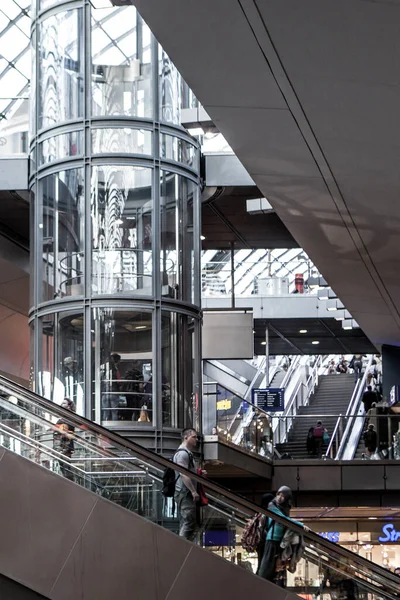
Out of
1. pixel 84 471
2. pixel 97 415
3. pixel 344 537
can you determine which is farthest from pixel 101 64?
pixel 344 537

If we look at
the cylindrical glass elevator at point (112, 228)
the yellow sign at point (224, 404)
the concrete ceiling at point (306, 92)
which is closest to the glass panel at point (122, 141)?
the cylindrical glass elevator at point (112, 228)

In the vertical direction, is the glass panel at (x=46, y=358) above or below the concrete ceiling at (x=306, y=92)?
below

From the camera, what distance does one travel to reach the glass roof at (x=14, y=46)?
3619cm

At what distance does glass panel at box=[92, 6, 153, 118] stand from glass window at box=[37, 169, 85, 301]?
165 cm

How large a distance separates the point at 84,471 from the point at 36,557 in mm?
1112

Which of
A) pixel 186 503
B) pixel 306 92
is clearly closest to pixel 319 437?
pixel 186 503

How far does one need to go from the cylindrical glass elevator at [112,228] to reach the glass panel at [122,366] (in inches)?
0.8

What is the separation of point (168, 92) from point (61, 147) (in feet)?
8.46

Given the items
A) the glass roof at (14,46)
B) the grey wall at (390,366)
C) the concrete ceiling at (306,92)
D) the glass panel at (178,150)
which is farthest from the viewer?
the glass roof at (14,46)

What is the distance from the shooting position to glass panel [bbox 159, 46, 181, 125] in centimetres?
2388

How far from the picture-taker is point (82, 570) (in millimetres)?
11875

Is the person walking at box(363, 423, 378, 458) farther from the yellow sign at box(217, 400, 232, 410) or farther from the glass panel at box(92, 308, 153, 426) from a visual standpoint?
the glass panel at box(92, 308, 153, 426)

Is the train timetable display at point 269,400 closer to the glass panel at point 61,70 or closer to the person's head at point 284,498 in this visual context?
the glass panel at point 61,70

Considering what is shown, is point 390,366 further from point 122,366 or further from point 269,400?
point 122,366
